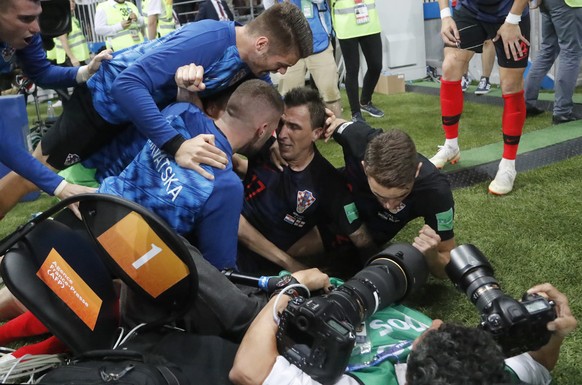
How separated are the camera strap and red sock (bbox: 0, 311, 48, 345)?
3.71 ft

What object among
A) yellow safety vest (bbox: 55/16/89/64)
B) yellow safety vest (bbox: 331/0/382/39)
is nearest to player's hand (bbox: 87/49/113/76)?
yellow safety vest (bbox: 331/0/382/39)

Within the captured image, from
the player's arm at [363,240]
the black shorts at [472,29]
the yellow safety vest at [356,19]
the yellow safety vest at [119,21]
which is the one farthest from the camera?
the yellow safety vest at [119,21]

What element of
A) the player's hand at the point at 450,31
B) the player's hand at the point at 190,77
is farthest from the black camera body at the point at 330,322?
the player's hand at the point at 450,31

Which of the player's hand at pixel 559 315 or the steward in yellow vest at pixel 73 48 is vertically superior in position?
the player's hand at pixel 559 315

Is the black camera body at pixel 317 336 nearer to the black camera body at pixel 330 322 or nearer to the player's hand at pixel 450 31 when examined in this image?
the black camera body at pixel 330 322

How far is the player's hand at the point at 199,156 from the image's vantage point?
1.85 meters

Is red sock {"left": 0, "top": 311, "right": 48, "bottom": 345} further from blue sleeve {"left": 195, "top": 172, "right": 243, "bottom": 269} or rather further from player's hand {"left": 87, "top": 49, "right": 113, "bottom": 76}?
player's hand {"left": 87, "top": 49, "right": 113, "bottom": 76}

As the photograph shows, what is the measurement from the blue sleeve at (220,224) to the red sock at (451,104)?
73.7 inches

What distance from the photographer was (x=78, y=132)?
8.14ft

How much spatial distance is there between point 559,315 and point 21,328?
1703 mm

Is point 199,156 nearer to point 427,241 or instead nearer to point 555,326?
point 427,241

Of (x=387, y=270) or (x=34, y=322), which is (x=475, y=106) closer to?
(x=387, y=270)

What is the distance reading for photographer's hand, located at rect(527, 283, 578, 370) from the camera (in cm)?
142

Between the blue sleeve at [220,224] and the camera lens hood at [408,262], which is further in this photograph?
the blue sleeve at [220,224]
